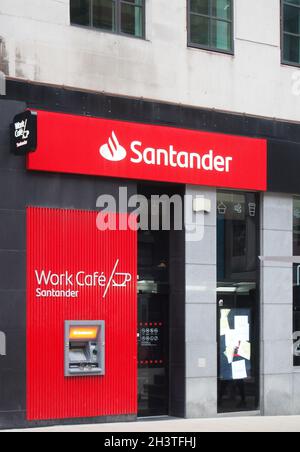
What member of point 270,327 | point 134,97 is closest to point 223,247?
point 270,327

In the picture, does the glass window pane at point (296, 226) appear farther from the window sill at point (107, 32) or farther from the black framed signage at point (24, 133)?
the black framed signage at point (24, 133)

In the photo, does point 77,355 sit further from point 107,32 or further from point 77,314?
point 107,32

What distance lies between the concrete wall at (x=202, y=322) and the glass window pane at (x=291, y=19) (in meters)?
4.28

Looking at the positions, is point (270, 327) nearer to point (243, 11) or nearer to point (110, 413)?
point (110, 413)

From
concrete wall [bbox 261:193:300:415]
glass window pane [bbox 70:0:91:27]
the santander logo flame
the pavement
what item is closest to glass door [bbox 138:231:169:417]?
the pavement

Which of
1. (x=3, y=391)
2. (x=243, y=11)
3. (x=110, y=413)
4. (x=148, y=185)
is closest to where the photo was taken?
(x=3, y=391)

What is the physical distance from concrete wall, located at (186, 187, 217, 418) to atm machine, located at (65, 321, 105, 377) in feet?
6.16

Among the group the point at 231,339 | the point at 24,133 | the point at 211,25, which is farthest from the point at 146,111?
the point at 231,339

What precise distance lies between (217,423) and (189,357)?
1379 mm

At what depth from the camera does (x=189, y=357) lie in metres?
17.9

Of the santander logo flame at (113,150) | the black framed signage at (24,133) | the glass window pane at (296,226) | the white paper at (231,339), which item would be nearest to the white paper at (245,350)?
the white paper at (231,339)

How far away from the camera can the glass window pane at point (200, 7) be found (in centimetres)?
1864

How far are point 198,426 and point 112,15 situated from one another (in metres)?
7.55

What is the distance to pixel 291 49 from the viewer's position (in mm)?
20156
